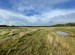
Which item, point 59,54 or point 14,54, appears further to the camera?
point 59,54

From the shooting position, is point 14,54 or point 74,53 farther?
point 74,53

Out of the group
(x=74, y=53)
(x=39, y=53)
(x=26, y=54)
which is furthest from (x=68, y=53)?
(x=26, y=54)

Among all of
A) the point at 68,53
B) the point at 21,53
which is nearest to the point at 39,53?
the point at 21,53

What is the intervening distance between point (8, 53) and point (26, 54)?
4.79 feet

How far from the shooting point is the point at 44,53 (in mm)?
14422

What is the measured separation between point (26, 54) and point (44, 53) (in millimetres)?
1775

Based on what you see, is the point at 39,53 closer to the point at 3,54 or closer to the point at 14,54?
the point at 14,54

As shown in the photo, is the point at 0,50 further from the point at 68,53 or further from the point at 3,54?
the point at 68,53

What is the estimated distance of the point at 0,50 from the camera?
13656 mm

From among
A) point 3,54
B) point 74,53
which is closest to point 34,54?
point 3,54

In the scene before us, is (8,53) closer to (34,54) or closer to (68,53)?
(34,54)

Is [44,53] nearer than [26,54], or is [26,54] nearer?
[26,54]

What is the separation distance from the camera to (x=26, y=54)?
1350cm

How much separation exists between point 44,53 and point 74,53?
2.61 m
